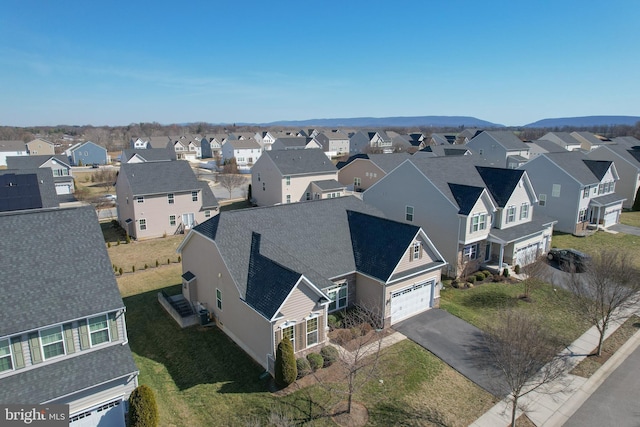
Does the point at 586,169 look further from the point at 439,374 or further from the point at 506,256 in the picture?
the point at 439,374

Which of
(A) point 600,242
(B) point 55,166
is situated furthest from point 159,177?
(A) point 600,242

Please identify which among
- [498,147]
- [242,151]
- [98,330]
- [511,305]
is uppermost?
[498,147]

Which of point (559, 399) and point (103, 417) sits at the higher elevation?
A: point (103, 417)

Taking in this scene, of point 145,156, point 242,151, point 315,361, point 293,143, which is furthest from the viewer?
point 293,143

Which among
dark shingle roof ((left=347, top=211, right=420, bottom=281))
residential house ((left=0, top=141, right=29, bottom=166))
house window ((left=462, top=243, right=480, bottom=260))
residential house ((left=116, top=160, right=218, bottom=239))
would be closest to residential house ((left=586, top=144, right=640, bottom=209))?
house window ((left=462, top=243, right=480, bottom=260))

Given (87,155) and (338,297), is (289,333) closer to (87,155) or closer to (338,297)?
(338,297)

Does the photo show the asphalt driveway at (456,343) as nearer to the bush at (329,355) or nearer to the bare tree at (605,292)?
the bush at (329,355)

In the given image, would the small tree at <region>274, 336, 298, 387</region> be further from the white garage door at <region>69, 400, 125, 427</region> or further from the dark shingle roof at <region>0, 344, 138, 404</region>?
the white garage door at <region>69, 400, 125, 427</region>
